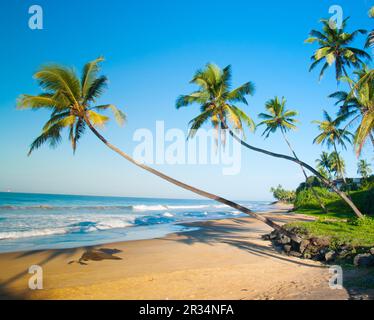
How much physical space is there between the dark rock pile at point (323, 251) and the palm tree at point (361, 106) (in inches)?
157

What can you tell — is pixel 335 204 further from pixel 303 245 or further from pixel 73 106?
pixel 73 106

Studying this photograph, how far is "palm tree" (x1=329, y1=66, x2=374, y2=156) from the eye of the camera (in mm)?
10352

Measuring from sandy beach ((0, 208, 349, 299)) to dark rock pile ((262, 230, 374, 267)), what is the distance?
481mm

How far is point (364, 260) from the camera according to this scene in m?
7.07

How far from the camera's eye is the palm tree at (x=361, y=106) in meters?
10.4

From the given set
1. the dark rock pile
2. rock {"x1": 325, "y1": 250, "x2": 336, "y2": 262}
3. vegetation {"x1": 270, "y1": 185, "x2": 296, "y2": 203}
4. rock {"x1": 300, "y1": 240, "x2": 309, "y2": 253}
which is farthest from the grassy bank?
vegetation {"x1": 270, "y1": 185, "x2": 296, "y2": 203}

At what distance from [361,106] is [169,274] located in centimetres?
1555
